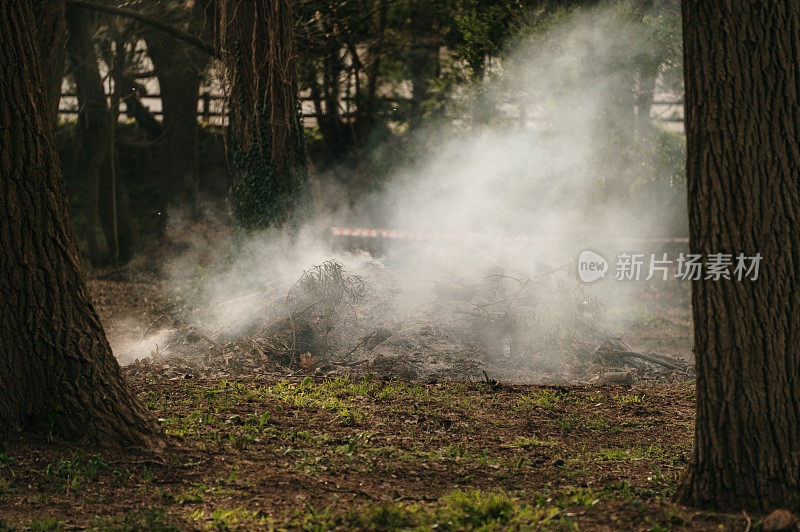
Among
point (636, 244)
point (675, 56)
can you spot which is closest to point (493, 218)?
point (636, 244)

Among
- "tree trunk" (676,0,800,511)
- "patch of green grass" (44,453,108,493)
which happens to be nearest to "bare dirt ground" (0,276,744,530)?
→ "patch of green grass" (44,453,108,493)

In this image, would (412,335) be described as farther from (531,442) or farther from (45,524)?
(45,524)

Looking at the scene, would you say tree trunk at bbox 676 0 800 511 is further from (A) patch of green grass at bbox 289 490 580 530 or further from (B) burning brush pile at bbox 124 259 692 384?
(B) burning brush pile at bbox 124 259 692 384

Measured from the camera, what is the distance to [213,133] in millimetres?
20328

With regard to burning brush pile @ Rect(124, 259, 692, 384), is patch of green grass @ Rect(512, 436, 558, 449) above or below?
below

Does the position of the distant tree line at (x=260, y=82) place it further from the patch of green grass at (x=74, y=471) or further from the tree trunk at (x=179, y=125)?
the patch of green grass at (x=74, y=471)

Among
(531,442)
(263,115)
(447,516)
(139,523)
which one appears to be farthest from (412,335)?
(139,523)

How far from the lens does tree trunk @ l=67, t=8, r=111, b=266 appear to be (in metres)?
14.4

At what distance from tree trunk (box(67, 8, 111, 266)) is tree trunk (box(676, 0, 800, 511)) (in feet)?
44.1

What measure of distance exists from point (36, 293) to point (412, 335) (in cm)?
453

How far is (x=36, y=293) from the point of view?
4.46 meters

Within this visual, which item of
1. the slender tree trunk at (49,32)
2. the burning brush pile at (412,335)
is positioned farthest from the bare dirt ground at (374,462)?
the slender tree trunk at (49,32)

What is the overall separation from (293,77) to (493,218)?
474 centimetres

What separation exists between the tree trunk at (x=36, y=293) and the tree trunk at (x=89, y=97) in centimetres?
1099
